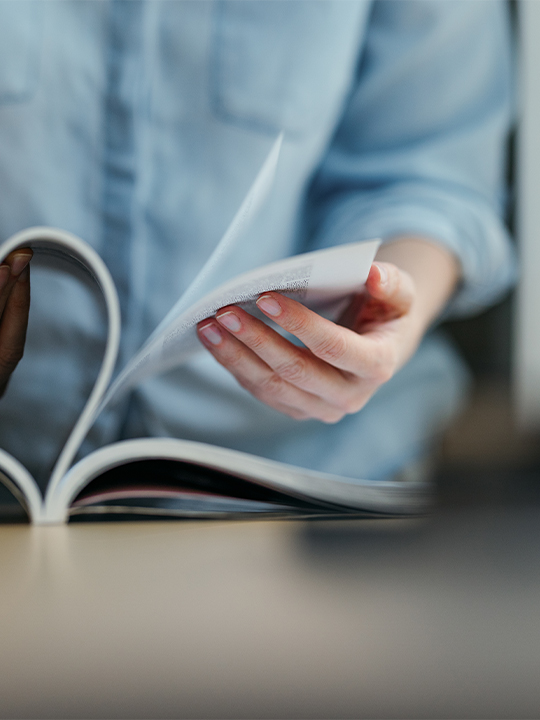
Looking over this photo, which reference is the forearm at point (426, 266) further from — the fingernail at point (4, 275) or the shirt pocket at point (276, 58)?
the fingernail at point (4, 275)

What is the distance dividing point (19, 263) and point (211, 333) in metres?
0.09

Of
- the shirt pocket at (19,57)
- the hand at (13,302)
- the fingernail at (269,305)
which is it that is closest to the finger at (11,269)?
the hand at (13,302)

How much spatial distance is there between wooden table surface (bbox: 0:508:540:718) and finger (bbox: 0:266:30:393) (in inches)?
3.1

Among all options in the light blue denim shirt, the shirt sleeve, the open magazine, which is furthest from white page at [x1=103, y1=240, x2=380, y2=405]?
the shirt sleeve

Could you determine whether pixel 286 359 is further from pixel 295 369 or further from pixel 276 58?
pixel 276 58

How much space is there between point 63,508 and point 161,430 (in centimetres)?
24

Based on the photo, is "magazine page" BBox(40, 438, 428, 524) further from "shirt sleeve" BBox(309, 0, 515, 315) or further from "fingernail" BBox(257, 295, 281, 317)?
"shirt sleeve" BBox(309, 0, 515, 315)

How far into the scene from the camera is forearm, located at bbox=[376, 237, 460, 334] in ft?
1.49

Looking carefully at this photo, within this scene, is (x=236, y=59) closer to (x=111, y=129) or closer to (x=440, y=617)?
(x=111, y=129)

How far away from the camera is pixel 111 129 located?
0.45 meters

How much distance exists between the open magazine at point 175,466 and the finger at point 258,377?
0.04 feet

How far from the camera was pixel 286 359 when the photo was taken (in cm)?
28

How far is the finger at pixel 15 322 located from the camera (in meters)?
0.25

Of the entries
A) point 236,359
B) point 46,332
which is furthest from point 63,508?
point 46,332
